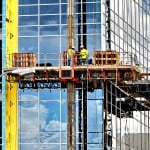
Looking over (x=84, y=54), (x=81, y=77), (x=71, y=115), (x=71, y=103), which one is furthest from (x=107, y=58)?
(x=71, y=115)

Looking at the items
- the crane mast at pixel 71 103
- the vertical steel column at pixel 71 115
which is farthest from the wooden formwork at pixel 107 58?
the vertical steel column at pixel 71 115

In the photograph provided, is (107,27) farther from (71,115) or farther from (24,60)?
(71,115)

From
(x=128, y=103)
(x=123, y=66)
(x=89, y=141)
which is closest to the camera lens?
(x=123, y=66)

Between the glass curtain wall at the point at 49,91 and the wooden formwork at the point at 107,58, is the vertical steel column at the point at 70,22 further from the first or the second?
the wooden formwork at the point at 107,58

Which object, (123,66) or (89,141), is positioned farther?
(89,141)

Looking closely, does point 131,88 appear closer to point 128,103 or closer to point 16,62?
point 128,103

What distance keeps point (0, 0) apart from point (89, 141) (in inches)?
419

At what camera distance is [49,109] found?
6166 centimetres

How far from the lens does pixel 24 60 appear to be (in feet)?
196

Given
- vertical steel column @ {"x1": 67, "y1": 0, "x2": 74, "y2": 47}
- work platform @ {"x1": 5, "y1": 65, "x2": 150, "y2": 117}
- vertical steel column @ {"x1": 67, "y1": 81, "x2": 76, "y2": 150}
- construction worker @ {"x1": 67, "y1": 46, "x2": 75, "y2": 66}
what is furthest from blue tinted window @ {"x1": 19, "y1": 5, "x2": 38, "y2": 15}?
vertical steel column @ {"x1": 67, "y1": 81, "x2": 76, "y2": 150}

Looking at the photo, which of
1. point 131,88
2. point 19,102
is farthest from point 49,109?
point 131,88

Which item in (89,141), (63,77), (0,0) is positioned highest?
(0,0)

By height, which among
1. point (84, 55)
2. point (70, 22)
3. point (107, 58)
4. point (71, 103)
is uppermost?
point (70, 22)

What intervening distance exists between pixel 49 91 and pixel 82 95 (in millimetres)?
2076
